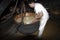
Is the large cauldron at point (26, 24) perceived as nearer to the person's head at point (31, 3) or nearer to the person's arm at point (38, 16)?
the person's arm at point (38, 16)

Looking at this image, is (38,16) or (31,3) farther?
(31,3)

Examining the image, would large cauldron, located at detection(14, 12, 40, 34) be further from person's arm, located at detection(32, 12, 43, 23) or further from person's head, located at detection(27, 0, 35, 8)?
person's head, located at detection(27, 0, 35, 8)

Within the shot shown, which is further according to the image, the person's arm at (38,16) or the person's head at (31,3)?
the person's head at (31,3)

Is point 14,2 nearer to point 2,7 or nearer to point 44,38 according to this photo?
point 2,7

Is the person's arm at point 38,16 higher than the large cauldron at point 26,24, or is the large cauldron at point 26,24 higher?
the person's arm at point 38,16

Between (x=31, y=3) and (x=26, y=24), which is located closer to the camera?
(x=26, y=24)

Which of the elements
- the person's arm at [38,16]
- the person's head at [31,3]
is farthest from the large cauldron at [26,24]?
the person's head at [31,3]

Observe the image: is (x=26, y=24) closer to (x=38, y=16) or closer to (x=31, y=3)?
(x=38, y=16)

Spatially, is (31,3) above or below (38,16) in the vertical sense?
above

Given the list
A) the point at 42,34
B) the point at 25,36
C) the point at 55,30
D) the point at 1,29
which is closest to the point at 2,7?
the point at 1,29

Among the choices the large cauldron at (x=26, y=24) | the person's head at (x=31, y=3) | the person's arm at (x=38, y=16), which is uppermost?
the person's head at (x=31, y=3)

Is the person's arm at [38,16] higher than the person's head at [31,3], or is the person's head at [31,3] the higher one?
the person's head at [31,3]

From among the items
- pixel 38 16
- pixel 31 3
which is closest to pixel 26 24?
pixel 38 16

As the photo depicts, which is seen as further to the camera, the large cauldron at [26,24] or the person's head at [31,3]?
the person's head at [31,3]
